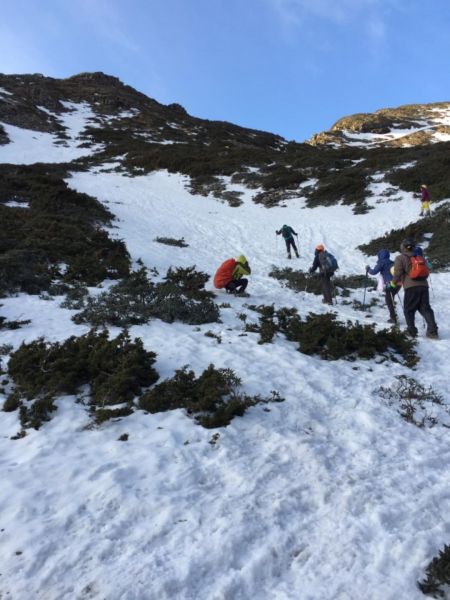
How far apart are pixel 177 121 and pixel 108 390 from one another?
196 feet

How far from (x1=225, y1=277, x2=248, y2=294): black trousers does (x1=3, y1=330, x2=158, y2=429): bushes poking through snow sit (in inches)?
221

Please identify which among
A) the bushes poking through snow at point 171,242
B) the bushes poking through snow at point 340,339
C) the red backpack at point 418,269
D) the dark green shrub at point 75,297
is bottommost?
the dark green shrub at point 75,297

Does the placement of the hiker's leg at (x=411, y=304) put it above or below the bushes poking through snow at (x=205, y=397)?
above

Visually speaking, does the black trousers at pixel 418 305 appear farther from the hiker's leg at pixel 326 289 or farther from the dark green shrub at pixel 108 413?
the dark green shrub at pixel 108 413

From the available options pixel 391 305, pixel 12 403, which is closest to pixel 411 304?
pixel 391 305

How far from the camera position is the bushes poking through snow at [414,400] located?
5.91 meters

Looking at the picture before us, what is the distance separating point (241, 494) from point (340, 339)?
15.9ft

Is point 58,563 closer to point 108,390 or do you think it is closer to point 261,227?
point 108,390

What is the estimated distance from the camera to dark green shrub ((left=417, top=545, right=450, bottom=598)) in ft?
10.9

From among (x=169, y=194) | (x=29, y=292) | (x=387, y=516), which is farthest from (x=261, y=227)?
(x=387, y=516)

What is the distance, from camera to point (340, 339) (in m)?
8.41

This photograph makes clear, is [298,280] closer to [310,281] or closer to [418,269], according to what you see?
[310,281]

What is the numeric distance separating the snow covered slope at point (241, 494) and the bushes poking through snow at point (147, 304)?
1180mm

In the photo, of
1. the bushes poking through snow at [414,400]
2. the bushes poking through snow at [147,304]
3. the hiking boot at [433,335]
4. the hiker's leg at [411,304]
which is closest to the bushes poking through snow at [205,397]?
the bushes poking through snow at [414,400]
